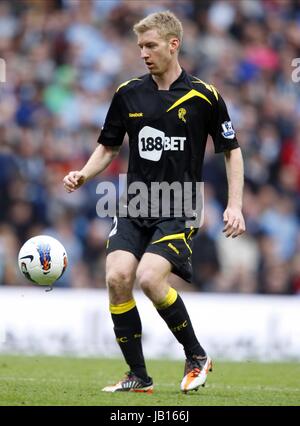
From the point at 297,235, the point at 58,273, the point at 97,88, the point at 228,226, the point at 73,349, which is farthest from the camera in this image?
the point at 97,88

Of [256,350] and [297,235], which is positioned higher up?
[297,235]

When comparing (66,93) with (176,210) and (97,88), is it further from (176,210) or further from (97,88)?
(176,210)

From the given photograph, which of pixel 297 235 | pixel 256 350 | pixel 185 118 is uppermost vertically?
pixel 185 118

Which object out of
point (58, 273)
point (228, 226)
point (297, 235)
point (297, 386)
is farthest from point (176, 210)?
point (297, 235)

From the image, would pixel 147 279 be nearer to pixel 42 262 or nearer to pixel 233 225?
pixel 233 225

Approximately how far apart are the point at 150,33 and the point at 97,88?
784 centimetres

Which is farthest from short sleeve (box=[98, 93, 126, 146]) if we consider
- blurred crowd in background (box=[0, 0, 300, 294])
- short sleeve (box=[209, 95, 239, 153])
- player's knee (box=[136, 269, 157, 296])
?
blurred crowd in background (box=[0, 0, 300, 294])

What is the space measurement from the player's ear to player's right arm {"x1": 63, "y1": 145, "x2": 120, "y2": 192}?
907mm

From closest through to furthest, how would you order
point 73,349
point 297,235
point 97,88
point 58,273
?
point 58,273 → point 73,349 → point 297,235 → point 97,88

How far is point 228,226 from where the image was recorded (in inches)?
274

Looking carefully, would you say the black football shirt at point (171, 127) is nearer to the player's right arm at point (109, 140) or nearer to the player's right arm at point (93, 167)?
the player's right arm at point (109, 140)

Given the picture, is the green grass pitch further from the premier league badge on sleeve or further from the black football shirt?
the premier league badge on sleeve

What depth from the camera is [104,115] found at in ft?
47.6

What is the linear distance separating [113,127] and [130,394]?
1987mm
